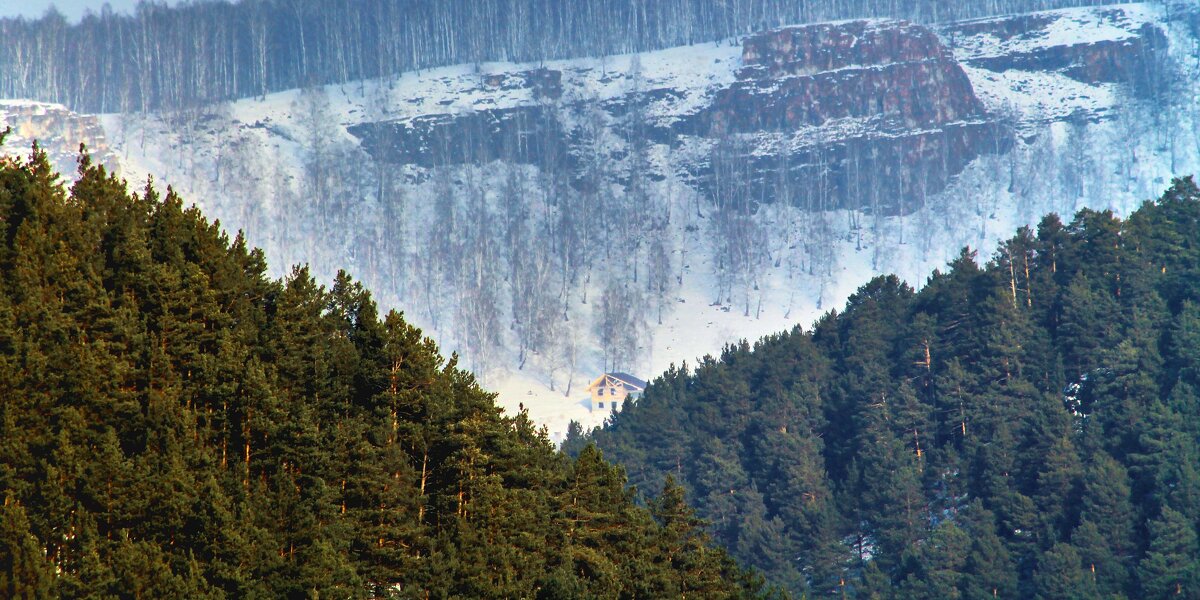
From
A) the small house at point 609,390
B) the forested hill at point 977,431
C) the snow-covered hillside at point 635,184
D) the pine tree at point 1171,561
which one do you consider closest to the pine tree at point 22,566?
the forested hill at point 977,431

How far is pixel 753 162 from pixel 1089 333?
361ft

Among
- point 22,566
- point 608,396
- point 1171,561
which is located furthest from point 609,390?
point 22,566

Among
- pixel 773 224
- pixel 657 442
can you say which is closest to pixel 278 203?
pixel 773 224

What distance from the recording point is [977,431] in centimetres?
7656

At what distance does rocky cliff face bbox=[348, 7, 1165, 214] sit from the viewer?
185 meters

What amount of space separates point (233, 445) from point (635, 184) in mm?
148855

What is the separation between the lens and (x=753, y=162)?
187500 millimetres

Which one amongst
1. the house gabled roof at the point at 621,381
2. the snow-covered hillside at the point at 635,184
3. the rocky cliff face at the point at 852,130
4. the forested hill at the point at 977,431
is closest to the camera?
the forested hill at the point at 977,431

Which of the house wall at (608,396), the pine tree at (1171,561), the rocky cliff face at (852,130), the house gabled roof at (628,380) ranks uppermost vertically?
the rocky cliff face at (852,130)

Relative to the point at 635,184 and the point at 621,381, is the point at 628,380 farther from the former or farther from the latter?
the point at 635,184

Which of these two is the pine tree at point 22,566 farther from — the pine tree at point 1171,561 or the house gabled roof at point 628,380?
the house gabled roof at point 628,380

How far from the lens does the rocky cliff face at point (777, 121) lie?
184625 mm

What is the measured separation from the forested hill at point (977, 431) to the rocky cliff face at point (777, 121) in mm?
96403

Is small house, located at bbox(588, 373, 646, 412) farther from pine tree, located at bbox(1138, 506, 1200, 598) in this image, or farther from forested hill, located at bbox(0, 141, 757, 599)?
forested hill, located at bbox(0, 141, 757, 599)
